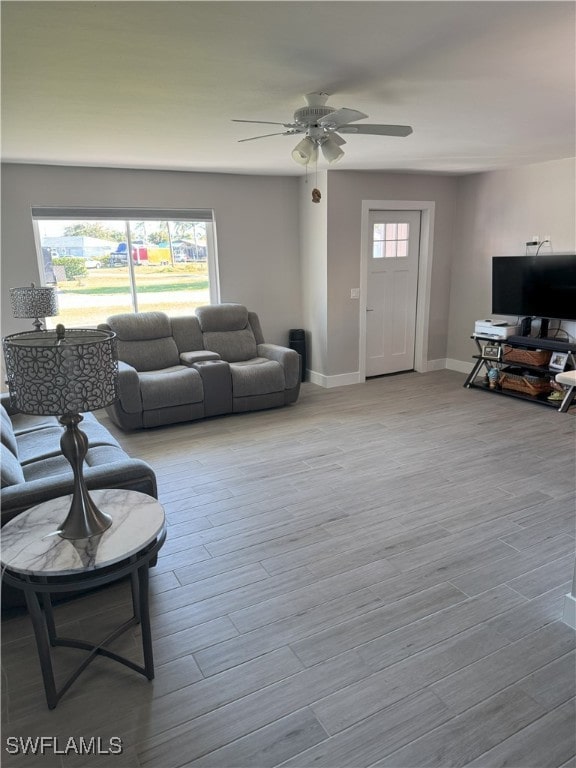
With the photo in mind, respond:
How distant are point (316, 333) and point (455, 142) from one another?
267 cm

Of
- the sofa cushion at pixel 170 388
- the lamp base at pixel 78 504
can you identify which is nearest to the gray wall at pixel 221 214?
the sofa cushion at pixel 170 388

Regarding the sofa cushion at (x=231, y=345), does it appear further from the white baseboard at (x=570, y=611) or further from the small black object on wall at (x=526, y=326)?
the white baseboard at (x=570, y=611)

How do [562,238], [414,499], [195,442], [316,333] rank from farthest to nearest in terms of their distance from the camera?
1. [316,333]
2. [562,238]
3. [195,442]
4. [414,499]

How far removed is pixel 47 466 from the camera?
8.95 feet

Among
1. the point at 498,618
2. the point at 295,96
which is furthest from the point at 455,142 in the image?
the point at 498,618

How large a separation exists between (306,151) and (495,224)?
3725 mm

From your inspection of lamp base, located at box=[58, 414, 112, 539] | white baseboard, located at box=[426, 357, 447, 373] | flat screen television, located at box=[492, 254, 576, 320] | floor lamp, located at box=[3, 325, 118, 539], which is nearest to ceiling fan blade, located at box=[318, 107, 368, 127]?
floor lamp, located at box=[3, 325, 118, 539]

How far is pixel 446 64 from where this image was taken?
7.20ft

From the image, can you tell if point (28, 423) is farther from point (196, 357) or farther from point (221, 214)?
point (221, 214)

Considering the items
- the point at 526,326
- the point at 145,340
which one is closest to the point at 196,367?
the point at 145,340

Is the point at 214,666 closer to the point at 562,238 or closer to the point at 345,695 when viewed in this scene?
the point at 345,695

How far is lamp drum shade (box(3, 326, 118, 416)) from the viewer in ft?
5.07

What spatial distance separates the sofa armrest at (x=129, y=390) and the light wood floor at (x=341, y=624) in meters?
0.71

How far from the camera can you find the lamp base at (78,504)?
1.78 meters
